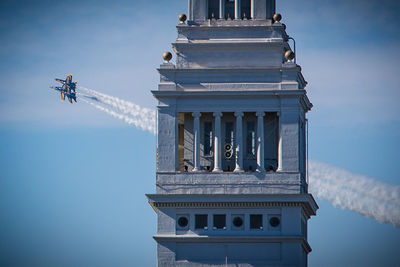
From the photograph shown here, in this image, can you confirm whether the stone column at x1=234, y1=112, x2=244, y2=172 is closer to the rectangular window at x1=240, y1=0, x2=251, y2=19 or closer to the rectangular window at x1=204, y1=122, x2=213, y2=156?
the rectangular window at x1=204, y1=122, x2=213, y2=156

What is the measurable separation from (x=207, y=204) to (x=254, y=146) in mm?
6319

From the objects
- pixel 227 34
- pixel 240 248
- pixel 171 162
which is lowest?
pixel 240 248

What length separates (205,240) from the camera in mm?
106312

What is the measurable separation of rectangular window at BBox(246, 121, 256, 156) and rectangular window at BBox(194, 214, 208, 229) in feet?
20.9

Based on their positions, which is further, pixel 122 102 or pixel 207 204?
pixel 122 102

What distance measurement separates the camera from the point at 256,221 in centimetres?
10688

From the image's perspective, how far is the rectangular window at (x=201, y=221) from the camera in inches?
4213

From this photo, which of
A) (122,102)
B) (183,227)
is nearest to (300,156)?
(183,227)

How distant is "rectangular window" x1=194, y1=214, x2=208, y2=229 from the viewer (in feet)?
351

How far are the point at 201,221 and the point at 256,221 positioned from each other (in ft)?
13.8

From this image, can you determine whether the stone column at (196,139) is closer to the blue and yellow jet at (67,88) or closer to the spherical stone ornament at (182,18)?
the spherical stone ornament at (182,18)

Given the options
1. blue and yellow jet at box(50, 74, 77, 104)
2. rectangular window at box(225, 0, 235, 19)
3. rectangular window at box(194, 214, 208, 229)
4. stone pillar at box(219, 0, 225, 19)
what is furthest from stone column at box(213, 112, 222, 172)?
blue and yellow jet at box(50, 74, 77, 104)

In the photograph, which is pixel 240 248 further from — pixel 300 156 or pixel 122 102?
pixel 122 102

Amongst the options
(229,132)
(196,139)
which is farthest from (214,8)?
(196,139)
